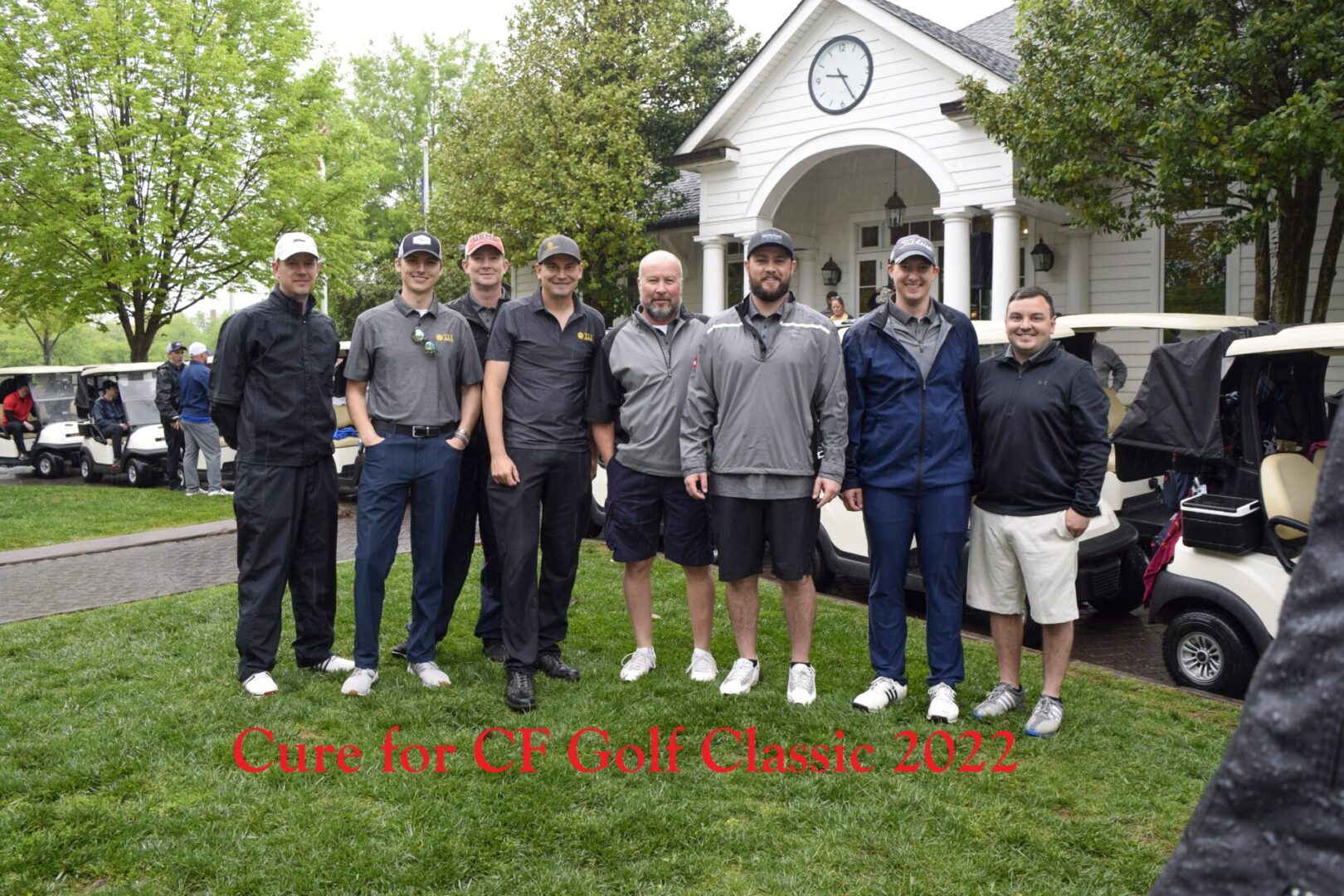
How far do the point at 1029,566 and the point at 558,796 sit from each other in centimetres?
236

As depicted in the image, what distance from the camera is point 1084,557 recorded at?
689 centimetres

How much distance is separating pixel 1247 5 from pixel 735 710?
951 centimetres

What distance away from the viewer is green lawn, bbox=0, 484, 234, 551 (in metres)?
11.3

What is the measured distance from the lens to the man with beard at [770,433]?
5039mm

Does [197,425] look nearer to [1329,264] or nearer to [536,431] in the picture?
[536,431]

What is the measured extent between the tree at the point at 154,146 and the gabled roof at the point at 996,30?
44.8ft

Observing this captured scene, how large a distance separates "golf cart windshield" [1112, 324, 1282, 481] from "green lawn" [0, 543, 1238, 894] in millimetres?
1412

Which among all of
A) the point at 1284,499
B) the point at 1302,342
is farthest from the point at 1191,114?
the point at 1284,499

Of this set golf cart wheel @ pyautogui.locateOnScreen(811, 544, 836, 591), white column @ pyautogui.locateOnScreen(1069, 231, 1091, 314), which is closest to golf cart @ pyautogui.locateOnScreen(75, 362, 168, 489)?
golf cart wheel @ pyautogui.locateOnScreen(811, 544, 836, 591)

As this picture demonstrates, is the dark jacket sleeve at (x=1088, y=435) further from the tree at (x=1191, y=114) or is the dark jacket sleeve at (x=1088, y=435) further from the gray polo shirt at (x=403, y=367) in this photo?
the tree at (x=1191, y=114)

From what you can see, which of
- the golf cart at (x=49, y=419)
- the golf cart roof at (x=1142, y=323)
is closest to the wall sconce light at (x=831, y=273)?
the golf cart roof at (x=1142, y=323)

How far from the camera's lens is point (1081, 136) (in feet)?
37.2

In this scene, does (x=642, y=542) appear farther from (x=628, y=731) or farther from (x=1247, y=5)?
(x=1247, y=5)

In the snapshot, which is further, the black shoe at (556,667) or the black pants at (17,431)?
the black pants at (17,431)
